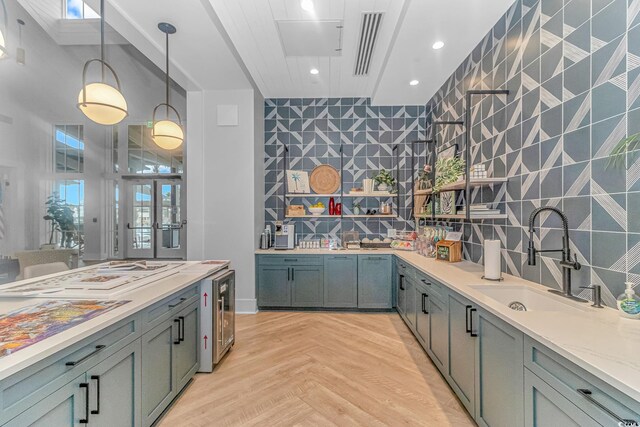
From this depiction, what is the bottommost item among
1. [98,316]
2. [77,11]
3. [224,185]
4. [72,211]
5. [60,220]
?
[98,316]

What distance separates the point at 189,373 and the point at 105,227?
470 cm

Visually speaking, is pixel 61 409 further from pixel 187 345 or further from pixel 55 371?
pixel 187 345

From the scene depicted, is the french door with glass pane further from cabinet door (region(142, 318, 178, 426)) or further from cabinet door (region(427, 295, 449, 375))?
cabinet door (region(427, 295, 449, 375))

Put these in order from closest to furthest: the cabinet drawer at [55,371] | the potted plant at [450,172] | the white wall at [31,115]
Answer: the cabinet drawer at [55,371], the white wall at [31,115], the potted plant at [450,172]

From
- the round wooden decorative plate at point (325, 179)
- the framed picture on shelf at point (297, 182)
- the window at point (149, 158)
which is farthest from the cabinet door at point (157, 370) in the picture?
the window at point (149, 158)

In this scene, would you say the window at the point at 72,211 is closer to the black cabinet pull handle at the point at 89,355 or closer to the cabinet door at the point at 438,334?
the black cabinet pull handle at the point at 89,355

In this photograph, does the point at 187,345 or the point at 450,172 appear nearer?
the point at 187,345

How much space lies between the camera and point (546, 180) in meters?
1.97

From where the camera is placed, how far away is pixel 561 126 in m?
1.84

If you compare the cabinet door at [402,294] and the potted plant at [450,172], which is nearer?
the potted plant at [450,172]

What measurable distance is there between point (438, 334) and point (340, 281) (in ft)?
5.79

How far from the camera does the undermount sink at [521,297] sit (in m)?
1.78

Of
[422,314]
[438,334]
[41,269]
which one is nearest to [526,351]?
[438,334]

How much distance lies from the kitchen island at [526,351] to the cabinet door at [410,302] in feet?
0.97
